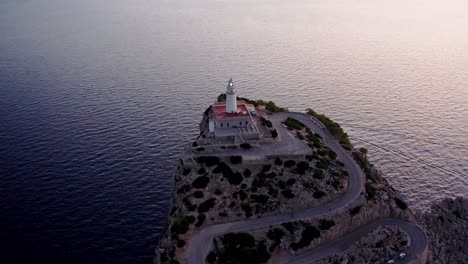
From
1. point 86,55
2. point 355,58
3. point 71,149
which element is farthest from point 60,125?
point 355,58

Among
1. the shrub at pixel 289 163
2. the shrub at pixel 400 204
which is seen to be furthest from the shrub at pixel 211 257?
the shrub at pixel 400 204

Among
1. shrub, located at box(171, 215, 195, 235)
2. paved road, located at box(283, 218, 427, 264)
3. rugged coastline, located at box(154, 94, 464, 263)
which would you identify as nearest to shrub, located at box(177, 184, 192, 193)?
rugged coastline, located at box(154, 94, 464, 263)

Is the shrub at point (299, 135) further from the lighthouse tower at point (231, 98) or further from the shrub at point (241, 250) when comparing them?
the shrub at point (241, 250)

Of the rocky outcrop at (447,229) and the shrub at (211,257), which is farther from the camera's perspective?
the rocky outcrop at (447,229)

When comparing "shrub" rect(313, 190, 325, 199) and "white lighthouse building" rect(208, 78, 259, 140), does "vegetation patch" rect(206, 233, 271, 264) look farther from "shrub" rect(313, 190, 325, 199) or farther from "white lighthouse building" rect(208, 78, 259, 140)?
"white lighthouse building" rect(208, 78, 259, 140)

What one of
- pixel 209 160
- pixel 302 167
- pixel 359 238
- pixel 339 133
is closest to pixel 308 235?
pixel 359 238

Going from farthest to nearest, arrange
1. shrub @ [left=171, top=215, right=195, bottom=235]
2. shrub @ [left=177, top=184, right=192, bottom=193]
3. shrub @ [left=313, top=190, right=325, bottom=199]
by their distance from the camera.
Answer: shrub @ [left=177, top=184, right=192, bottom=193] → shrub @ [left=313, top=190, right=325, bottom=199] → shrub @ [left=171, top=215, right=195, bottom=235]

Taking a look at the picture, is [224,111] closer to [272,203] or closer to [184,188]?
[184,188]
